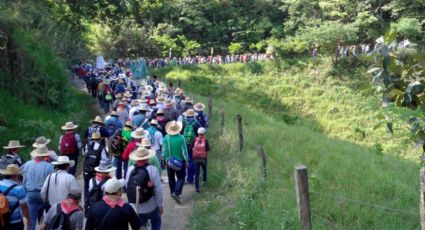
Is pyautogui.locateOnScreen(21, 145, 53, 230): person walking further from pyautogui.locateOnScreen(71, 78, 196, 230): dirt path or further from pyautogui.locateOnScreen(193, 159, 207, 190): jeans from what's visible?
pyautogui.locateOnScreen(193, 159, 207, 190): jeans

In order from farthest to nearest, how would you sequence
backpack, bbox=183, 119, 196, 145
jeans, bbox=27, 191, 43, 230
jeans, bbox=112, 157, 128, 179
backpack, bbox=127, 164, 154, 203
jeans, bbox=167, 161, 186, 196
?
backpack, bbox=183, 119, 196, 145 < jeans, bbox=112, 157, 128, 179 < jeans, bbox=167, 161, 186, 196 < jeans, bbox=27, 191, 43, 230 < backpack, bbox=127, 164, 154, 203

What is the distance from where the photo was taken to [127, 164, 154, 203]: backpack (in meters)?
6.68

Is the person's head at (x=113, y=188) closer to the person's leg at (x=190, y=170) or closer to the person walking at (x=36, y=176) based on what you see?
the person walking at (x=36, y=176)

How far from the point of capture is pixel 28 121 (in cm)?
1402

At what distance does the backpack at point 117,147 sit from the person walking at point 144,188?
9.35 ft

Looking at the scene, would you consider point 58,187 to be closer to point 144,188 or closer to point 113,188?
point 144,188

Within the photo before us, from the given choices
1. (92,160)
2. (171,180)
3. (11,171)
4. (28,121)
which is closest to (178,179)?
(171,180)

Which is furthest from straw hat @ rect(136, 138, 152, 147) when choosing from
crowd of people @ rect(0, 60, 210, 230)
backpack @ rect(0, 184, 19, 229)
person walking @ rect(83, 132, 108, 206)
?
backpack @ rect(0, 184, 19, 229)

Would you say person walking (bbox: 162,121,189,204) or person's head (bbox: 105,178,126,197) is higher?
person's head (bbox: 105,178,126,197)

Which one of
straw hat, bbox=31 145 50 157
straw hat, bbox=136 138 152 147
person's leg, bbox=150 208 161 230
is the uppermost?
straw hat, bbox=31 145 50 157

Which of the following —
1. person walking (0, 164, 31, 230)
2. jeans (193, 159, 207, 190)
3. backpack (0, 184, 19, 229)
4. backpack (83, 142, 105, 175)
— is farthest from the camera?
jeans (193, 159, 207, 190)

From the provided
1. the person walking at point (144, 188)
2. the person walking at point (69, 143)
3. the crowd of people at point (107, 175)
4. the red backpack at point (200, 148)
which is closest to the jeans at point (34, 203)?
the crowd of people at point (107, 175)

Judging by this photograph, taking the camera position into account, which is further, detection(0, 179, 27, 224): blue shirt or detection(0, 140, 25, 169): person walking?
detection(0, 140, 25, 169): person walking

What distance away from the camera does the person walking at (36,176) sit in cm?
719
